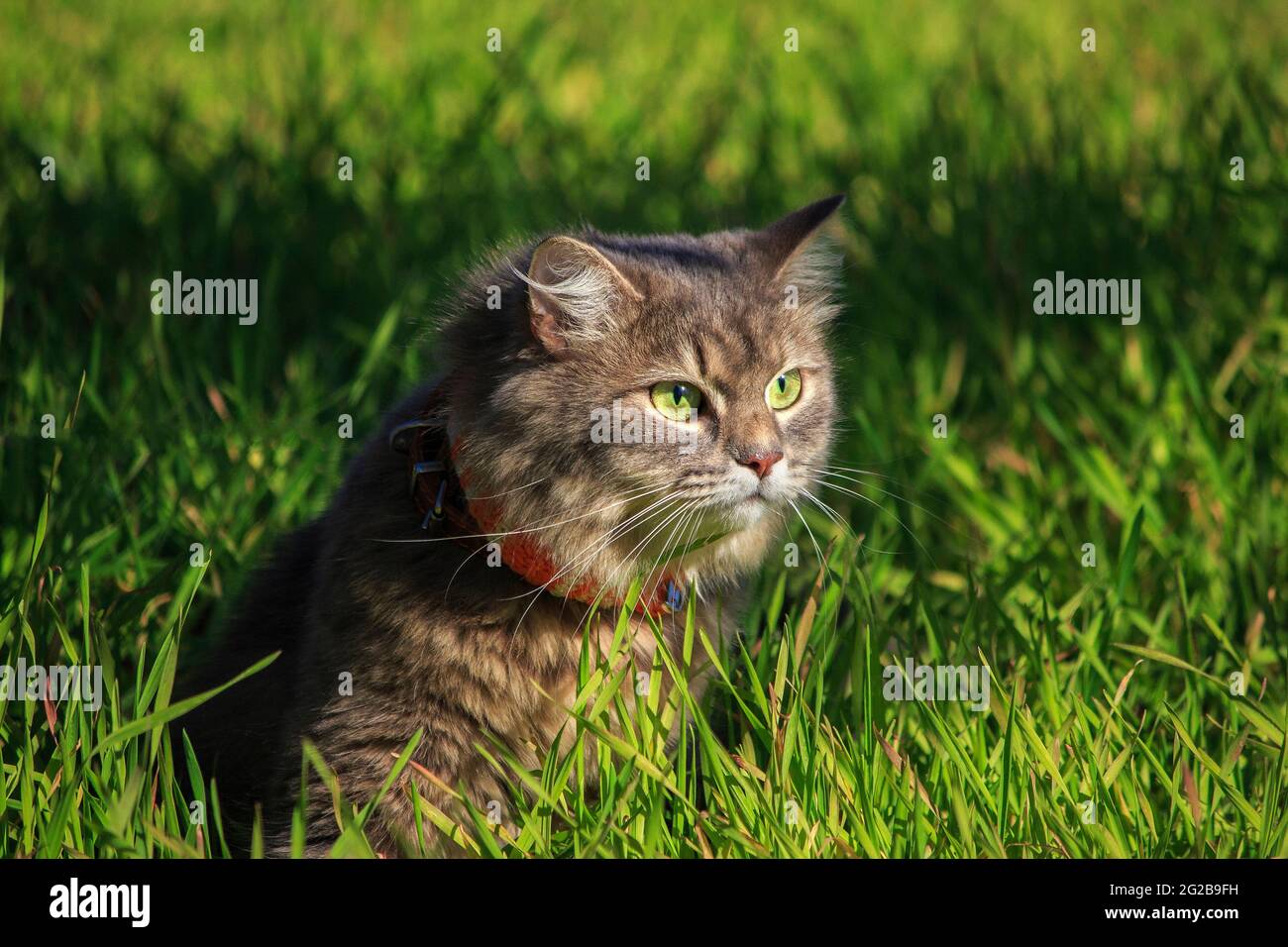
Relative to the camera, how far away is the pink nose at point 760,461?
2.34 meters

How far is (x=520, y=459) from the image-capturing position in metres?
2.32

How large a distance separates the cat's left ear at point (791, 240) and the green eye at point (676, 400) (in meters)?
0.34

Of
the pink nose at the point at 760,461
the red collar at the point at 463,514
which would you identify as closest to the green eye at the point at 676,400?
the pink nose at the point at 760,461

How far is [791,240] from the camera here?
101 inches

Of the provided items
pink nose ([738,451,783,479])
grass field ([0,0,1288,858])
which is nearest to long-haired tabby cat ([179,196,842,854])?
pink nose ([738,451,783,479])

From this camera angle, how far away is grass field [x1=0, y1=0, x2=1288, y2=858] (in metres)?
2.28

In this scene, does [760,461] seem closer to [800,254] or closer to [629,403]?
[629,403]

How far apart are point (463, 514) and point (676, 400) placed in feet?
1.45

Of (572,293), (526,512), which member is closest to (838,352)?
(572,293)

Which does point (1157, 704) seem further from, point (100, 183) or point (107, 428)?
point (100, 183)

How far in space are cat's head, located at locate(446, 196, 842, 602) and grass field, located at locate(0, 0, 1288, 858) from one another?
11.5 inches

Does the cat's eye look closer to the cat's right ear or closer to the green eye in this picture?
the green eye

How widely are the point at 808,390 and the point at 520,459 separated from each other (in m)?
0.65
